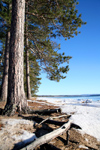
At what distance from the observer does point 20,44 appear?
14.4 ft

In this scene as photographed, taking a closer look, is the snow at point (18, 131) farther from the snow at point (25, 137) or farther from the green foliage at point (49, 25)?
the green foliage at point (49, 25)

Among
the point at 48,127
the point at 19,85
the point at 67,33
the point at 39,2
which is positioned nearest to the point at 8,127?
the point at 48,127

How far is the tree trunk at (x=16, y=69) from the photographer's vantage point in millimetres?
3875

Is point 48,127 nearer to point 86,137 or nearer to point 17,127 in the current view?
point 17,127

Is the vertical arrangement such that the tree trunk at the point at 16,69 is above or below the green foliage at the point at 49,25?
below

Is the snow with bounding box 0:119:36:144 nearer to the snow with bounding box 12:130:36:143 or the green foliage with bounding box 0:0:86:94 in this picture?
the snow with bounding box 12:130:36:143

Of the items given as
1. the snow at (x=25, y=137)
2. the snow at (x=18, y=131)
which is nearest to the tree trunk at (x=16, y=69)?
the snow at (x=18, y=131)

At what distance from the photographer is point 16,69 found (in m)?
4.07

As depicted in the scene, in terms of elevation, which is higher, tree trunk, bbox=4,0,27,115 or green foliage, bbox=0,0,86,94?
green foliage, bbox=0,0,86,94

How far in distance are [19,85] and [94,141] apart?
296 centimetres

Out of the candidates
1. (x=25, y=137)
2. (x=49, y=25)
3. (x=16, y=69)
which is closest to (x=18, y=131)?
(x=25, y=137)

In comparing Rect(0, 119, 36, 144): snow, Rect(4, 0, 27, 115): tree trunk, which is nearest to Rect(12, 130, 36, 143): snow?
Rect(0, 119, 36, 144): snow

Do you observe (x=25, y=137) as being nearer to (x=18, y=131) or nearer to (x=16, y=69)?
(x=18, y=131)

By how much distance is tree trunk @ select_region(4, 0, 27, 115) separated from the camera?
3.88 meters
